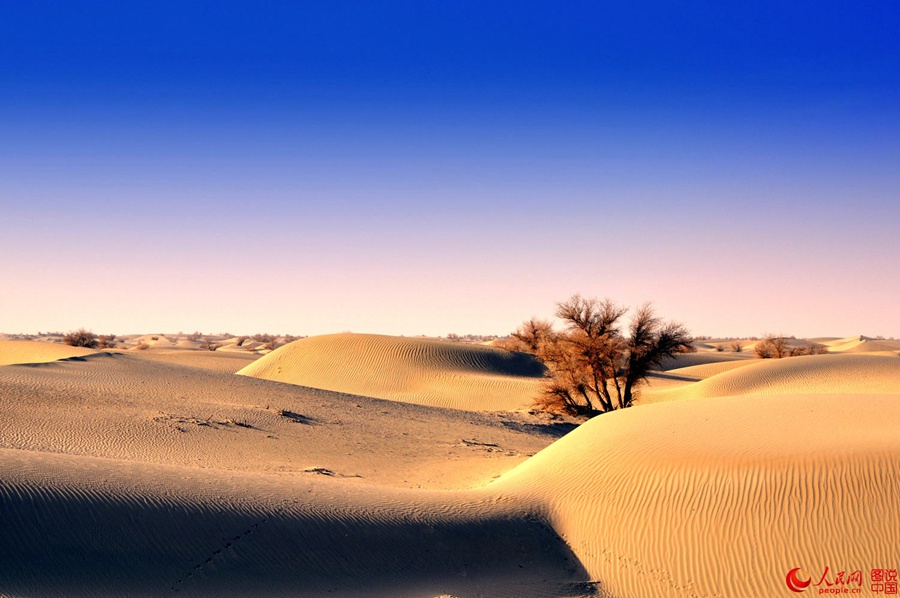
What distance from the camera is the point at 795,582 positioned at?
9.10 metres

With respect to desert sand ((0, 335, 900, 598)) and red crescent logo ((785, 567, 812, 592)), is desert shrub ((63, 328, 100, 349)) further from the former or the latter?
red crescent logo ((785, 567, 812, 592))

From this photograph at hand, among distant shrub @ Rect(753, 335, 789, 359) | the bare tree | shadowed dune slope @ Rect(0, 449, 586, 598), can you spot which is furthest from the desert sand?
distant shrub @ Rect(753, 335, 789, 359)

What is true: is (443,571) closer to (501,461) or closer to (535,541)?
(535,541)

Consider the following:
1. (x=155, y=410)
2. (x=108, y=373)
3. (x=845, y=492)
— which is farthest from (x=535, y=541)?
(x=108, y=373)

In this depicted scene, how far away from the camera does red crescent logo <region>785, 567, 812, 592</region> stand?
902 cm

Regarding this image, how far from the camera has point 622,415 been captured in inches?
612

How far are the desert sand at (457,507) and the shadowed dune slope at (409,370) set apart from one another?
48.0ft

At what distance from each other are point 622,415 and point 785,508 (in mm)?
5631

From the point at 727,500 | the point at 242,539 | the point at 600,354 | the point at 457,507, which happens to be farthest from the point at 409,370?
the point at 242,539

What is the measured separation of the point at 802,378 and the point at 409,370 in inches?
725

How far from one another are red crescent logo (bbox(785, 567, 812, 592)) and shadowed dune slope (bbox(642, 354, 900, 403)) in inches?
835

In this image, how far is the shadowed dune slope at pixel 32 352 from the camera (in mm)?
33406

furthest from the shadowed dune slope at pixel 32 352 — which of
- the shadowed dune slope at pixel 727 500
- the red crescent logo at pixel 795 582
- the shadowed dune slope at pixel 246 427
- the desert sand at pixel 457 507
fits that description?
the red crescent logo at pixel 795 582
